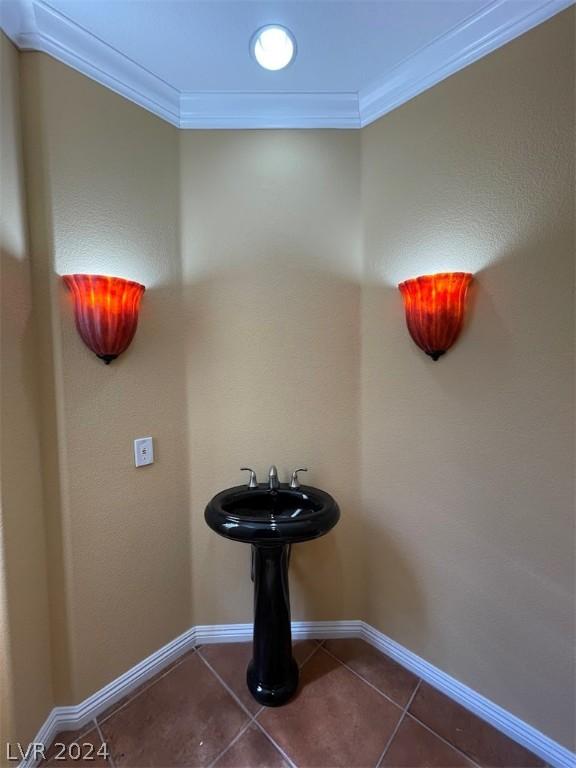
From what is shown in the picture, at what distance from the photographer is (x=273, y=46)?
115cm

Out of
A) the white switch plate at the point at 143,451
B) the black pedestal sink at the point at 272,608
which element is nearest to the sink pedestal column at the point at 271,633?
the black pedestal sink at the point at 272,608

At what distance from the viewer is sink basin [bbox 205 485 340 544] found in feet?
3.58

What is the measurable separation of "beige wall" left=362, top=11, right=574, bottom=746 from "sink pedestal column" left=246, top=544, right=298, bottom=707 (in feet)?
1.67

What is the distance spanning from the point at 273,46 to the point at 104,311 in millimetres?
1133

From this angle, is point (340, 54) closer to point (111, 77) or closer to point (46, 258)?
point (111, 77)

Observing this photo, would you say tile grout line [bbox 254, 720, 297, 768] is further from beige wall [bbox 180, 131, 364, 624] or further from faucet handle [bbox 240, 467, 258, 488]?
faucet handle [bbox 240, 467, 258, 488]

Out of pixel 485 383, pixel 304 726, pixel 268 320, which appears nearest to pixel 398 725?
pixel 304 726

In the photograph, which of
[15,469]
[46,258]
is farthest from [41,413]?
[46,258]

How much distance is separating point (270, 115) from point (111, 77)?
0.63 metres

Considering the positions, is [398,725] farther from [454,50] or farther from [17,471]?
[454,50]

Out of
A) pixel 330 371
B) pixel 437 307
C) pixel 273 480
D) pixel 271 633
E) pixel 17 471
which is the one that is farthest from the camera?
pixel 330 371

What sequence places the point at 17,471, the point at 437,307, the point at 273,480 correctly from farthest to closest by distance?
the point at 273,480 → the point at 437,307 → the point at 17,471

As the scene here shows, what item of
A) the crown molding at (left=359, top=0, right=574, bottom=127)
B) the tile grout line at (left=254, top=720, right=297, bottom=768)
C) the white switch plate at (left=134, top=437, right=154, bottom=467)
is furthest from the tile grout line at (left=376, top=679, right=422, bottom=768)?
the crown molding at (left=359, top=0, right=574, bottom=127)

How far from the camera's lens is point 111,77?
1221 mm
